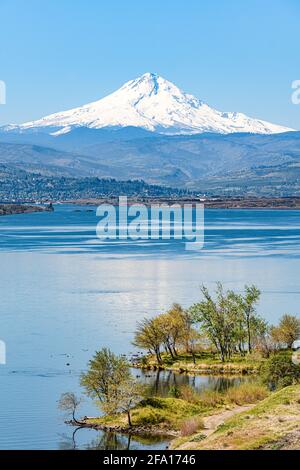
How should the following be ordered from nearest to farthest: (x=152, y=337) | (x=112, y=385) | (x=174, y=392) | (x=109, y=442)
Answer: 1. (x=109, y=442)
2. (x=112, y=385)
3. (x=174, y=392)
4. (x=152, y=337)

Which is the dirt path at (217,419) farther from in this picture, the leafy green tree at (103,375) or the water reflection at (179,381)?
the water reflection at (179,381)

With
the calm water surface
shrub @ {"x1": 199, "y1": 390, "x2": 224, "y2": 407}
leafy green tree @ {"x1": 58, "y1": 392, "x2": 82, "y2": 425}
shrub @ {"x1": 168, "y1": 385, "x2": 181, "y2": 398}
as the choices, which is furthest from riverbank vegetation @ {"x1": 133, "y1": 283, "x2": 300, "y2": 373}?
leafy green tree @ {"x1": 58, "y1": 392, "x2": 82, "y2": 425}

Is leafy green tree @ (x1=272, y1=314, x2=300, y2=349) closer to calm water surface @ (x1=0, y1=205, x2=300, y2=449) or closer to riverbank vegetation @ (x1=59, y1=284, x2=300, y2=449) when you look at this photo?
riverbank vegetation @ (x1=59, y1=284, x2=300, y2=449)

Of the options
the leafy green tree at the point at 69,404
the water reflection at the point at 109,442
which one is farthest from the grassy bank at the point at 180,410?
the leafy green tree at the point at 69,404

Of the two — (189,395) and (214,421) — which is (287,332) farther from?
(214,421)

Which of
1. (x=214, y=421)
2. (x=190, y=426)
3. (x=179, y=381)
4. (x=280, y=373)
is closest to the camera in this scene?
(x=190, y=426)

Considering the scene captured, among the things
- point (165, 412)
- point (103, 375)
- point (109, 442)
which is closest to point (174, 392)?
point (165, 412)
